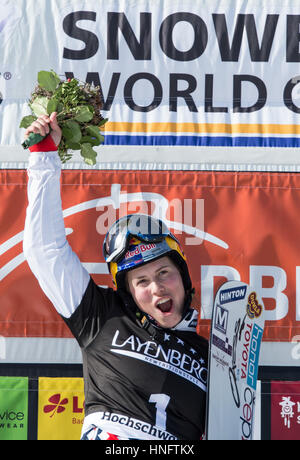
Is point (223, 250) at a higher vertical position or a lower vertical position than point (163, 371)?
higher

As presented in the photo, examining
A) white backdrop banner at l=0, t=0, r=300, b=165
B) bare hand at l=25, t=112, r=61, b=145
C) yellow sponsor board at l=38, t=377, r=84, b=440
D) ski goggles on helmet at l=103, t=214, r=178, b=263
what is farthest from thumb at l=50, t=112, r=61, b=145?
yellow sponsor board at l=38, t=377, r=84, b=440

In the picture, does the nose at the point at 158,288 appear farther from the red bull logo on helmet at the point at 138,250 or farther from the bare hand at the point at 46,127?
the bare hand at the point at 46,127

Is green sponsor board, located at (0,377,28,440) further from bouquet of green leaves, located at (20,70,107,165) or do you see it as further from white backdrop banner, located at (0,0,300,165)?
bouquet of green leaves, located at (20,70,107,165)

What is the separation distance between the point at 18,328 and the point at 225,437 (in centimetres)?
174

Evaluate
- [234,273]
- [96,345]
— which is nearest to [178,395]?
[96,345]

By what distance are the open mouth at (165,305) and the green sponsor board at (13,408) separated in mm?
1475

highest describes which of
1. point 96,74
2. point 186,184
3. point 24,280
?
point 96,74

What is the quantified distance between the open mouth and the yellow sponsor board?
4.21 ft

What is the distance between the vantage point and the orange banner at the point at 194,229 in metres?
4.49

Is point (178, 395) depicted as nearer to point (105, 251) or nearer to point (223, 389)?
point (223, 389)

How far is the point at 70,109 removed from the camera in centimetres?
325

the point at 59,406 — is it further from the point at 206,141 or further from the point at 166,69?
the point at 166,69

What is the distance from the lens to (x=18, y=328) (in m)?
4.48

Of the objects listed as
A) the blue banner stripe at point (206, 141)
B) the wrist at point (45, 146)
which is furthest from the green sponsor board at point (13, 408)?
the wrist at point (45, 146)
